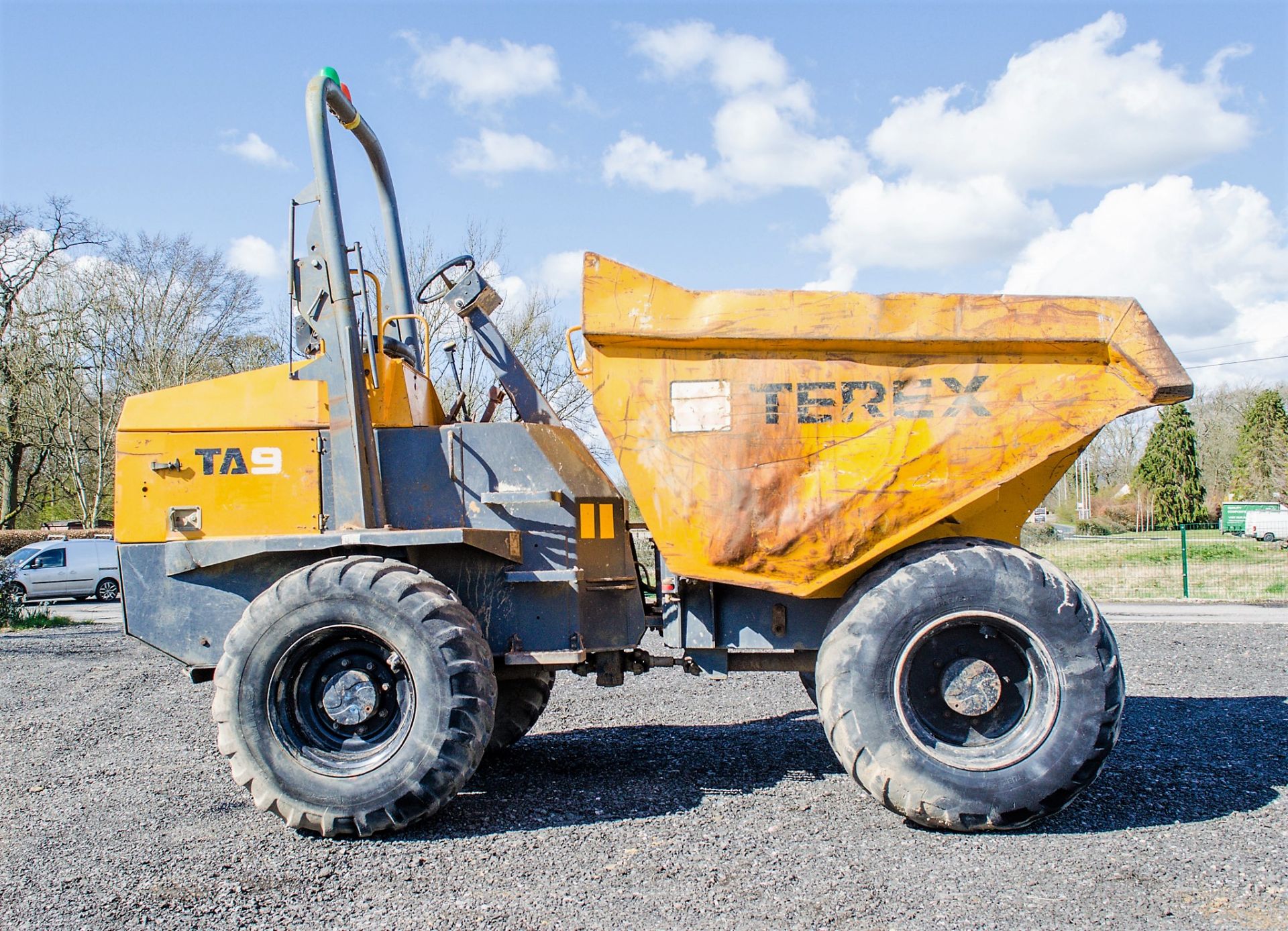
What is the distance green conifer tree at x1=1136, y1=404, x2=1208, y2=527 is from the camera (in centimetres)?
5400

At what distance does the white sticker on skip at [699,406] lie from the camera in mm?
5016

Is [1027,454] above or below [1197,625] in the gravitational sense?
above

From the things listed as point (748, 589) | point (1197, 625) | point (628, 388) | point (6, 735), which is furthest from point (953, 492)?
point (1197, 625)

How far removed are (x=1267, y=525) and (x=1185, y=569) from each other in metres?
28.7

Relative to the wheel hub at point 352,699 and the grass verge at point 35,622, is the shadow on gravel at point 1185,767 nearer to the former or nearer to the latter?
the wheel hub at point 352,699

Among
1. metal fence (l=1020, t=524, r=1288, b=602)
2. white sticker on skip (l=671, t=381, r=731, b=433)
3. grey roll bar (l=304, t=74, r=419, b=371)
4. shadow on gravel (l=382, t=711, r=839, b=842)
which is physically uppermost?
grey roll bar (l=304, t=74, r=419, b=371)

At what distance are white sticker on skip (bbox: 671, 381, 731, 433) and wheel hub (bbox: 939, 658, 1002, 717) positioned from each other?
166cm

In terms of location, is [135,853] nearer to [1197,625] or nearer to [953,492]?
[953,492]

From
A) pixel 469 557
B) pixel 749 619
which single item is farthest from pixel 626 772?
pixel 469 557

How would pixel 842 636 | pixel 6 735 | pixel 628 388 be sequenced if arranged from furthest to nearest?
pixel 6 735 → pixel 628 388 → pixel 842 636

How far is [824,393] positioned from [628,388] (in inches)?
38.5

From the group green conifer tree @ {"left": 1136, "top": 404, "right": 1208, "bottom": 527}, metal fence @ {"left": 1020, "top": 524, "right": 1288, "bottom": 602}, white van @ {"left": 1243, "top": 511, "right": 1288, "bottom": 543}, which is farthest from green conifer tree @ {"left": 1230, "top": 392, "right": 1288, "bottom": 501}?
metal fence @ {"left": 1020, "top": 524, "right": 1288, "bottom": 602}

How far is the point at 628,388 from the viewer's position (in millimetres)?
5082

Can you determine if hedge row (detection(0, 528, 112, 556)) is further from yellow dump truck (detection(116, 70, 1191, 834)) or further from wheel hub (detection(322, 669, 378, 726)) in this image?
wheel hub (detection(322, 669, 378, 726))
